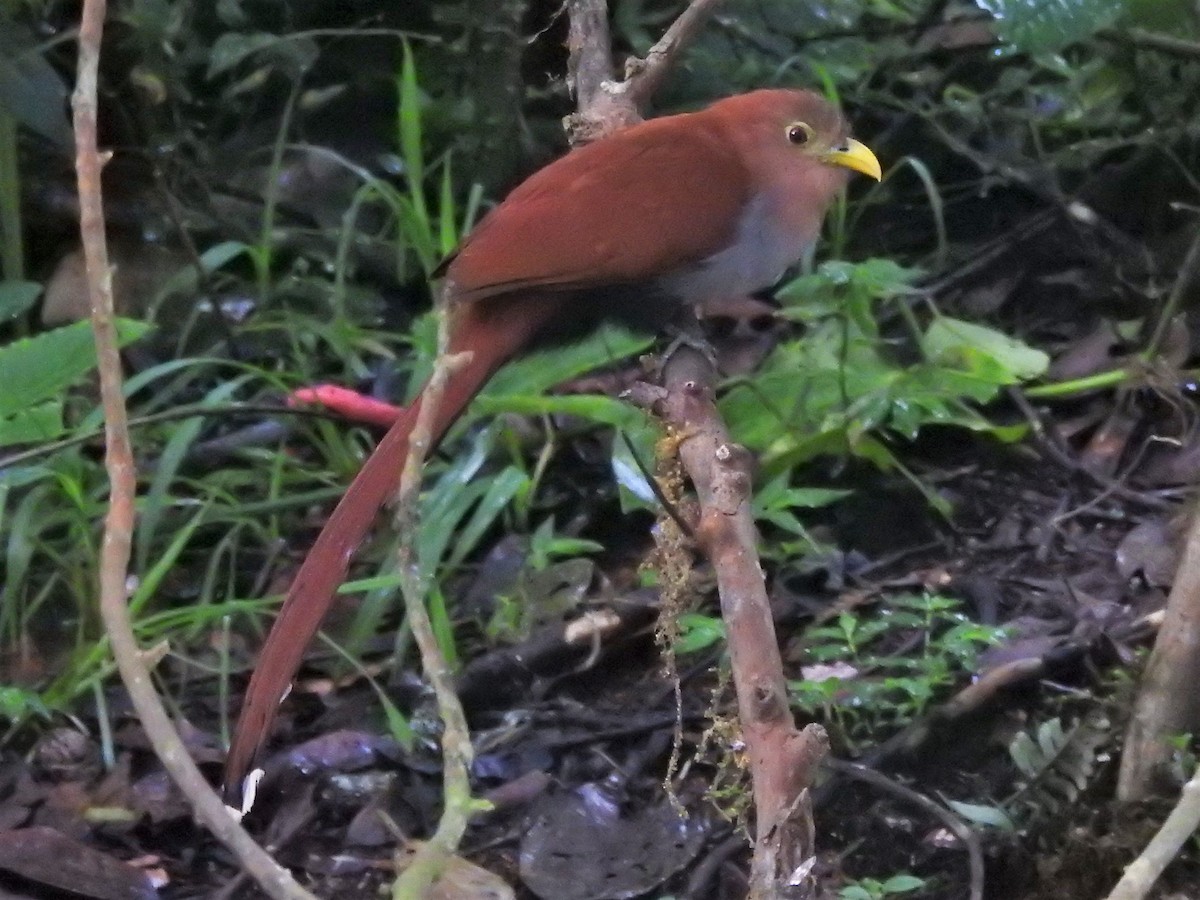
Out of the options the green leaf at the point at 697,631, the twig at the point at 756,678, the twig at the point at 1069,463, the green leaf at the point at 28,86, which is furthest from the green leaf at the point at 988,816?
the green leaf at the point at 28,86

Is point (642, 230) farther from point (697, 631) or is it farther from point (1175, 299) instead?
point (1175, 299)

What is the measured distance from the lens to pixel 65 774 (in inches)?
94.8

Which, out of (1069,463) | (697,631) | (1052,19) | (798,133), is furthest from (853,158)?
(697,631)

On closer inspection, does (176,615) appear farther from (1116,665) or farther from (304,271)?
(1116,665)

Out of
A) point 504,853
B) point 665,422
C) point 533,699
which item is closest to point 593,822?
point 504,853

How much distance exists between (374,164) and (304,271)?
408 millimetres

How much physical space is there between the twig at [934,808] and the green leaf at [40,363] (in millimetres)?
1214

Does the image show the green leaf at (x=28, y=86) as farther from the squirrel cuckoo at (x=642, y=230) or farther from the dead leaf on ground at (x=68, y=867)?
the dead leaf on ground at (x=68, y=867)

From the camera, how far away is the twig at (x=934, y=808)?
6.07 ft

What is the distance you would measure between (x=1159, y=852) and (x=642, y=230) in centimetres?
147

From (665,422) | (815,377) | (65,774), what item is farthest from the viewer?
(815,377)

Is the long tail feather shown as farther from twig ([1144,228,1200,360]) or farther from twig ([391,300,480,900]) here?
twig ([1144,228,1200,360])

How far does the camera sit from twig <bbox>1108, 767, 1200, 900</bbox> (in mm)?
1139

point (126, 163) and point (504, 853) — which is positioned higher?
point (126, 163)
